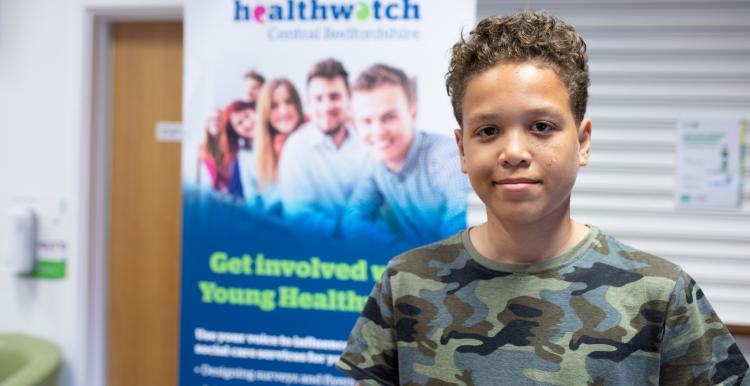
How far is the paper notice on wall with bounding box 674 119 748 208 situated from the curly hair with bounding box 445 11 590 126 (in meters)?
2.39

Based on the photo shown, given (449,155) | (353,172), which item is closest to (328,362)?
(353,172)

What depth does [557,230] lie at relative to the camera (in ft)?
3.66

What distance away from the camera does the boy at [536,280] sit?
1037mm

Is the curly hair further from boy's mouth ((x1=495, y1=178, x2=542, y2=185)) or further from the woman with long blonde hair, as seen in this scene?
the woman with long blonde hair

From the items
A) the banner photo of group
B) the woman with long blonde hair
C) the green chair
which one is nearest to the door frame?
the green chair

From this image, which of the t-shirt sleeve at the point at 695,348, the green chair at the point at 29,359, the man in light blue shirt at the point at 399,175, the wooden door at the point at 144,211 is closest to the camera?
the t-shirt sleeve at the point at 695,348

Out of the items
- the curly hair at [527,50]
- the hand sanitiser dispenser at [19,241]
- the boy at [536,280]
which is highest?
the curly hair at [527,50]

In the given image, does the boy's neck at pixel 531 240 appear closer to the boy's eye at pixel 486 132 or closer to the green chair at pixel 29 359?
the boy's eye at pixel 486 132

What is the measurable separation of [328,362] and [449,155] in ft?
3.70

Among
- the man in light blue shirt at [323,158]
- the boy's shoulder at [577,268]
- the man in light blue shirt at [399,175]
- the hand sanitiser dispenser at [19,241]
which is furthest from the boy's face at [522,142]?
the hand sanitiser dispenser at [19,241]

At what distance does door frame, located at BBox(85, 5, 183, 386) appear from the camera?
11.0 ft

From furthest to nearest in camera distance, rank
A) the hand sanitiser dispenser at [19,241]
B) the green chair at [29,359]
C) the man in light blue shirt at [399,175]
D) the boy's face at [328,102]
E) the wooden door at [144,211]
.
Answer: the wooden door at [144,211] < the hand sanitiser dispenser at [19,241] < the green chair at [29,359] < the boy's face at [328,102] < the man in light blue shirt at [399,175]

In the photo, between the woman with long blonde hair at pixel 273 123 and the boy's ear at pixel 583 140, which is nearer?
the boy's ear at pixel 583 140

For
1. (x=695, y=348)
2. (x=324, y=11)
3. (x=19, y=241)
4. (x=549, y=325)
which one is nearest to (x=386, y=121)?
(x=324, y=11)
